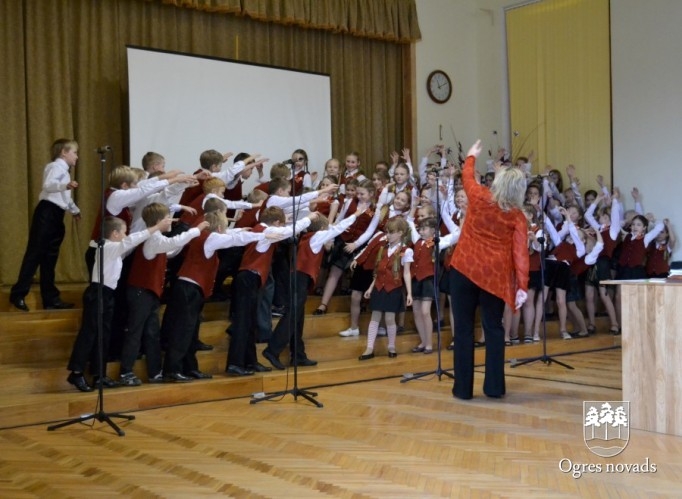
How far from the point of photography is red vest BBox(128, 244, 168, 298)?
584 centimetres

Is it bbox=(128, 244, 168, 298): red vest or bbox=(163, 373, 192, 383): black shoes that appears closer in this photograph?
bbox=(128, 244, 168, 298): red vest

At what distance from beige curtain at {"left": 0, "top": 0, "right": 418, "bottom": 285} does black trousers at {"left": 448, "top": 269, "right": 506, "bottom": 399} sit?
4.38 m

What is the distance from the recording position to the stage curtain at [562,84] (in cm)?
1109

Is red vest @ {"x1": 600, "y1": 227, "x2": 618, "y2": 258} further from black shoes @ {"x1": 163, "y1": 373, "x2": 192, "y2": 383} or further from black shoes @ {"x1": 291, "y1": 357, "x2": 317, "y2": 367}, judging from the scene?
black shoes @ {"x1": 163, "y1": 373, "x2": 192, "y2": 383}

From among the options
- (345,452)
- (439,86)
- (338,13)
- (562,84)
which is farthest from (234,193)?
(562,84)

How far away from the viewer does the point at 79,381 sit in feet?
18.5

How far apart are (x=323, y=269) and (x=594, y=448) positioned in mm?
4437

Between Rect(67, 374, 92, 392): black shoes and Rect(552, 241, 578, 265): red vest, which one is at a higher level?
Rect(552, 241, 578, 265): red vest

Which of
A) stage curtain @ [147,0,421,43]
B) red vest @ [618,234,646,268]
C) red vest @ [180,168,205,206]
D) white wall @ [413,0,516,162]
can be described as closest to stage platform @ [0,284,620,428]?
red vest @ [180,168,205,206]

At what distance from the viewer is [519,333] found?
891 centimetres

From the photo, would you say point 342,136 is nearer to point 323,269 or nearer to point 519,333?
point 323,269

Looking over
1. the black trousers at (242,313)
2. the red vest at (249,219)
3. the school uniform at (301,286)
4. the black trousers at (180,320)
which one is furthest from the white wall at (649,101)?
the black trousers at (180,320)

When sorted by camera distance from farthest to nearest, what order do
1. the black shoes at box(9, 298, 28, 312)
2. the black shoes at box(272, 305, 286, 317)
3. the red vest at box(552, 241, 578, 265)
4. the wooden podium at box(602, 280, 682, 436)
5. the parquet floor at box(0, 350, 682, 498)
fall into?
the red vest at box(552, 241, 578, 265)
the black shoes at box(272, 305, 286, 317)
the black shoes at box(9, 298, 28, 312)
the wooden podium at box(602, 280, 682, 436)
the parquet floor at box(0, 350, 682, 498)

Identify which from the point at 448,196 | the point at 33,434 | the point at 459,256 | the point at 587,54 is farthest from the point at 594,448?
the point at 587,54
